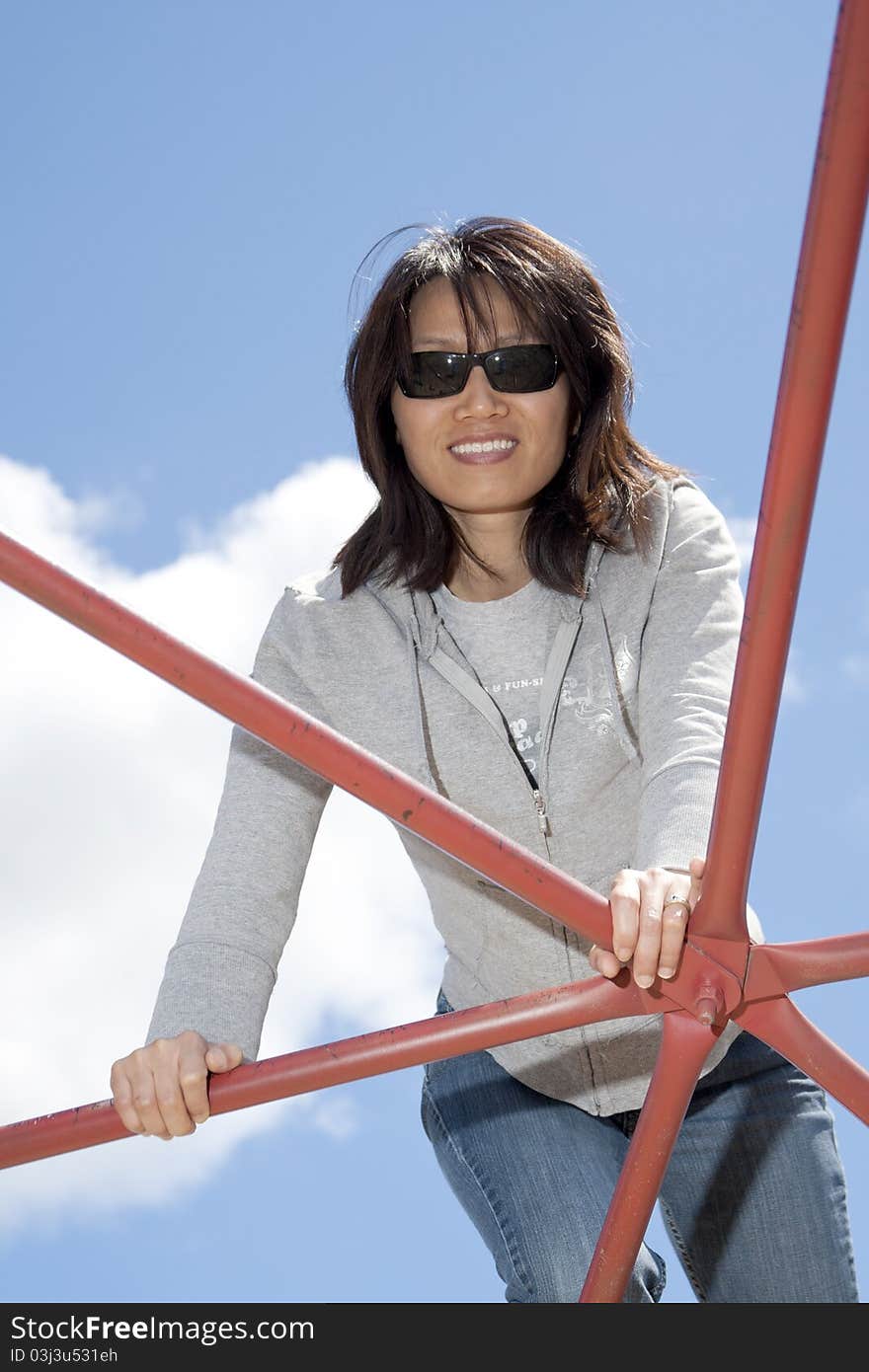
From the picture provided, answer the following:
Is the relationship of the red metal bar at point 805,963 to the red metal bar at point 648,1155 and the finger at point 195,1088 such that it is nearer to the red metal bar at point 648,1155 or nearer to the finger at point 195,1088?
the red metal bar at point 648,1155

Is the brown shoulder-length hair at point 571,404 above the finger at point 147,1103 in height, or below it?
above

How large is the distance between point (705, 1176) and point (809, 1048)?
2.17ft

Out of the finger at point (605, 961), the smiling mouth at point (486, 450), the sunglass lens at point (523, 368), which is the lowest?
the finger at point (605, 961)

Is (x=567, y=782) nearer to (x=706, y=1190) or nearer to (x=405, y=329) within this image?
(x=706, y=1190)

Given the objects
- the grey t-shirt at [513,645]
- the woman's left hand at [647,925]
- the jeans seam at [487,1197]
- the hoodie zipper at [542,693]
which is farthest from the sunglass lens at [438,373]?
the jeans seam at [487,1197]

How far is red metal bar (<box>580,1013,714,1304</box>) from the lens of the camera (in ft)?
7.58

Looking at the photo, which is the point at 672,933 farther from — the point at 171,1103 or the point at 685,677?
the point at 171,1103

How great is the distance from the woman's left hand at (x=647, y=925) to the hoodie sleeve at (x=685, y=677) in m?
0.12

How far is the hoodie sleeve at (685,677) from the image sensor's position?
251 centimetres

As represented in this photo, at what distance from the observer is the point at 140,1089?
247 cm

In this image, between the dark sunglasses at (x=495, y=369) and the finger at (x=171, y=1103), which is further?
the dark sunglasses at (x=495, y=369)

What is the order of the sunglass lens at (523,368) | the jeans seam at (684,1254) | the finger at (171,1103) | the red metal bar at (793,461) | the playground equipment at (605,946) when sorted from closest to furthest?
the red metal bar at (793,461), the playground equipment at (605,946), the finger at (171,1103), the jeans seam at (684,1254), the sunglass lens at (523,368)

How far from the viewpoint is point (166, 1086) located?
247 cm
